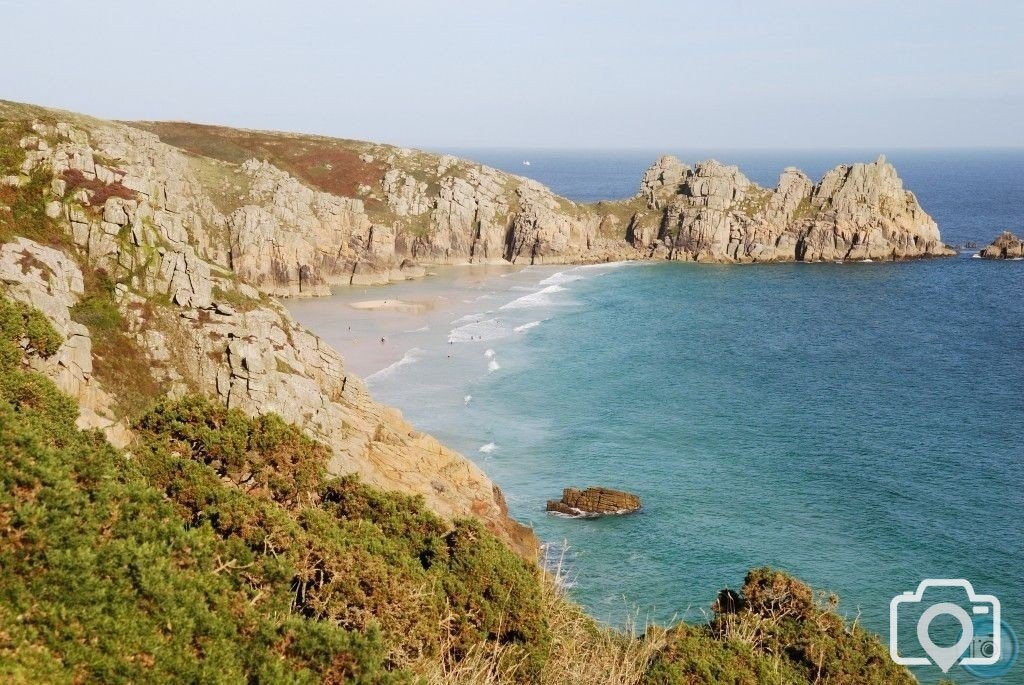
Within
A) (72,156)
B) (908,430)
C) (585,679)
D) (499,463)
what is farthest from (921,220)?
(585,679)

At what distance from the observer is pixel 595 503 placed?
156ft

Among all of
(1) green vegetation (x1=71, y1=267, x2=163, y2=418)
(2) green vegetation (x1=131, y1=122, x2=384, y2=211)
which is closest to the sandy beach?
(2) green vegetation (x1=131, y1=122, x2=384, y2=211)

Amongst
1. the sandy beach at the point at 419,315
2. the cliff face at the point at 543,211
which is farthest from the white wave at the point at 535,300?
the cliff face at the point at 543,211

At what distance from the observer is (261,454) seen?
21.1m

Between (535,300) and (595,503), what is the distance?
214ft

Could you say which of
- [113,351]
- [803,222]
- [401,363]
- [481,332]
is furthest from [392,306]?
[803,222]

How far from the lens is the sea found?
4088cm

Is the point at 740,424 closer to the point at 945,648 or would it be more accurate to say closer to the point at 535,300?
the point at 945,648

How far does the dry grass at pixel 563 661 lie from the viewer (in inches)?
645

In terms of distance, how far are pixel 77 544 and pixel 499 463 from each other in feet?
137

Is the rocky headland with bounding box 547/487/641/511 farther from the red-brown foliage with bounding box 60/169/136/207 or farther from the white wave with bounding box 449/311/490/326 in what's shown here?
the white wave with bounding box 449/311/490/326

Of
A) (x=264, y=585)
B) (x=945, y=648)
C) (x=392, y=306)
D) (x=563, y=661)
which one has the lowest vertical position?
(x=945, y=648)

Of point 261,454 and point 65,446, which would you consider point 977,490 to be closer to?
point 261,454

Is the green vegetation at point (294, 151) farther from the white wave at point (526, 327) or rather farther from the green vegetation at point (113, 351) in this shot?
the green vegetation at point (113, 351)
